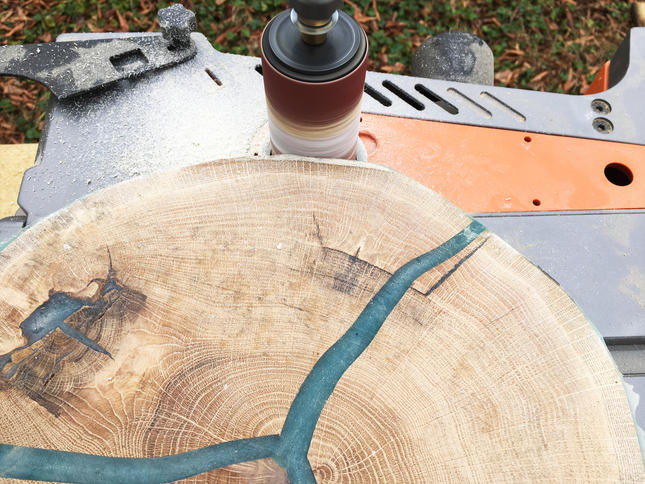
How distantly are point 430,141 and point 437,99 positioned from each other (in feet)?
0.68

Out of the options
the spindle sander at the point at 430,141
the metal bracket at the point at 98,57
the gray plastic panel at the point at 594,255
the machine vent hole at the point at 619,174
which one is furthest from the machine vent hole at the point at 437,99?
the metal bracket at the point at 98,57

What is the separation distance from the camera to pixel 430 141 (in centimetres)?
172

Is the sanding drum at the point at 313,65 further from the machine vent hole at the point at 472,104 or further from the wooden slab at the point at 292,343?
the machine vent hole at the point at 472,104

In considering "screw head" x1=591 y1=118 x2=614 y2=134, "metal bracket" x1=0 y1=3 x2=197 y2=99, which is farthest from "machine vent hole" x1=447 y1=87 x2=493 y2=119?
"metal bracket" x1=0 y1=3 x2=197 y2=99

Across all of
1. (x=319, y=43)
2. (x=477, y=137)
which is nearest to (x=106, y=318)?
(x=319, y=43)

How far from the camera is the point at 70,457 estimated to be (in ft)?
3.00

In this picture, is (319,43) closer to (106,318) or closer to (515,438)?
(106,318)

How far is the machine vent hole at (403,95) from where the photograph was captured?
180 centimetres

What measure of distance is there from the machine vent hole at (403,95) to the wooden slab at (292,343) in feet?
2.53

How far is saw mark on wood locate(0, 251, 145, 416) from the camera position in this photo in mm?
955

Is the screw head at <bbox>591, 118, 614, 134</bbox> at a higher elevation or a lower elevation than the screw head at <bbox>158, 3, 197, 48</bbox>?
lower

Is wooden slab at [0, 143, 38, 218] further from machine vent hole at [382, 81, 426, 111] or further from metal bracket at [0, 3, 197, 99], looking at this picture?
machine vent hole at [382, 81, 426, 111]

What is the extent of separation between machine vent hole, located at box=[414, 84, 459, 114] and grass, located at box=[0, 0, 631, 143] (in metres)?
1.31

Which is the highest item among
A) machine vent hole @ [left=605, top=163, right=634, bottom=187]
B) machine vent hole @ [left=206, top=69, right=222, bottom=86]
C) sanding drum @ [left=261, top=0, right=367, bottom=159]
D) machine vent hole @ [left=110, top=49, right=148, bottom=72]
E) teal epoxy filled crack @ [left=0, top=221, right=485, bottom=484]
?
sanding drum @ [left=261, top=0, right=367, bottom=159]
